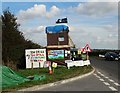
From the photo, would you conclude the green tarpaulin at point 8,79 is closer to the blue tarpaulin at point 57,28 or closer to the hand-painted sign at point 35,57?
the hand-painted sign at point 35,57

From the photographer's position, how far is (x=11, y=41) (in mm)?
32219

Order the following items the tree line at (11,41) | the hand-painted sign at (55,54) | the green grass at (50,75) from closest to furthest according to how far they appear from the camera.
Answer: the green grass at (50,75) → the tree line at (11,41) → the hand-painted sign at (55,54)

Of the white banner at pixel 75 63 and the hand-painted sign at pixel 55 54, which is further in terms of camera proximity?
the hand-painted sign at pixel 55 54

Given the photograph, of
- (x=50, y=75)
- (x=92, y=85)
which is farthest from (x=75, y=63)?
(x=92, y=85)

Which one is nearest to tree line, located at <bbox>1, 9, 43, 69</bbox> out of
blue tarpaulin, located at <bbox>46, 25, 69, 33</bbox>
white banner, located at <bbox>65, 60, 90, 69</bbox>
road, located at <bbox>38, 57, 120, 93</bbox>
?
white banner, located at <bbox>65, 60, 90, 69</bbox>

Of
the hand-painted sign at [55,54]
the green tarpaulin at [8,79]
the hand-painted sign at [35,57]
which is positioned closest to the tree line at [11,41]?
the hand-painted sign at [35,57]

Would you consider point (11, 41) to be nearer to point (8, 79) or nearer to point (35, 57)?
point (35, 57)

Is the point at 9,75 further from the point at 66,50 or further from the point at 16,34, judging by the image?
the point at 66,50

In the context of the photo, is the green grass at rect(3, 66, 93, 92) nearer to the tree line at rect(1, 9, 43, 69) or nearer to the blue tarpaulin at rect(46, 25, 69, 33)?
the tree line at rect(1, 9, 43, 69)


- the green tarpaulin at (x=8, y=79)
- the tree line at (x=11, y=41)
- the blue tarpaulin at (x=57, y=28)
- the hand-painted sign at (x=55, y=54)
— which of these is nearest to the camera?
the green tarpaulin at (x=8, y=79)

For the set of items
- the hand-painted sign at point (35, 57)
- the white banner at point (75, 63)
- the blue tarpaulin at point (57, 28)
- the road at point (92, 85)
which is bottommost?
the road at point (92, 85)

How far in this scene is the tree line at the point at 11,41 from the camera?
31.7 metres

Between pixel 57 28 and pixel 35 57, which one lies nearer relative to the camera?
pixel 35 57

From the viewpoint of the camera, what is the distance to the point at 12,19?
33469 mm
